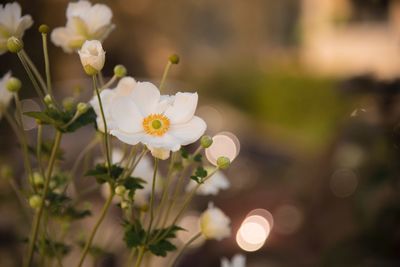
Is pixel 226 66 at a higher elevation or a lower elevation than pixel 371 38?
lower

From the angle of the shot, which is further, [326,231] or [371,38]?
[371,38]

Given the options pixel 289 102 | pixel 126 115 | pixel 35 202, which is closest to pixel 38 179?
pixel 35 202

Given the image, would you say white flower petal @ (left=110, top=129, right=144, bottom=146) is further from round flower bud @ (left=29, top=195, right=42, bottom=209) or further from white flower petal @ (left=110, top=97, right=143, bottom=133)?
round flower bud @ (left=29, top=195, right=42, bottom=209)

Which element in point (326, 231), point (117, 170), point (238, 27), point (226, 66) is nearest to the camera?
point (117, 170)

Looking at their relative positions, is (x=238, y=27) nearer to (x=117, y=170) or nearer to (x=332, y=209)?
(x=332, y=209)

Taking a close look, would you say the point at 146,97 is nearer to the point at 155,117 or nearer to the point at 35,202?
the point at 155,117

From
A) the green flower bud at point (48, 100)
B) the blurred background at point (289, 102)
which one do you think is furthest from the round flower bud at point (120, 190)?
the blurred background at point (289, 102)

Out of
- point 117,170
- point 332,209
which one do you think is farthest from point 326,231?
point 117,170

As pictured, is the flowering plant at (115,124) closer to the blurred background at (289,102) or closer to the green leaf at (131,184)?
the green leaf at (131,184)
